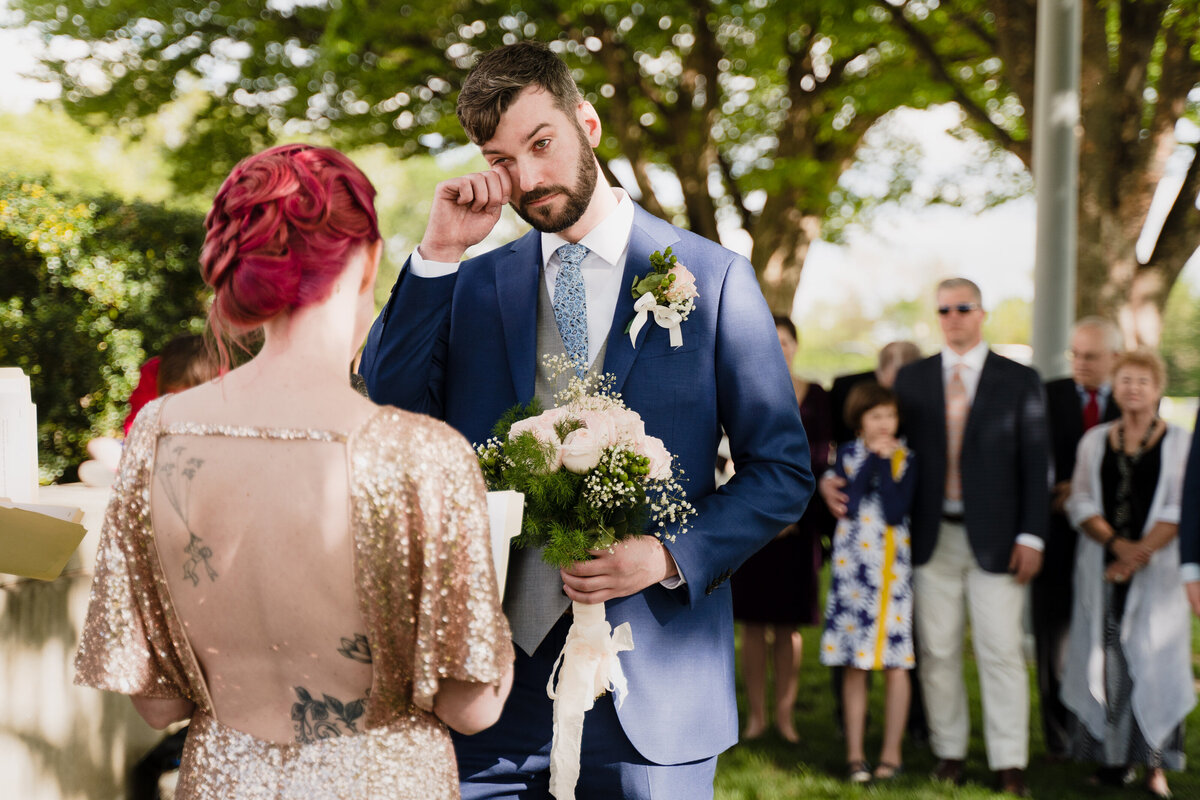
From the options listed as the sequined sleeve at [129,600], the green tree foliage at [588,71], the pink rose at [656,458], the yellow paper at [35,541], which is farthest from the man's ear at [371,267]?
the green tree foliage at [588,71]

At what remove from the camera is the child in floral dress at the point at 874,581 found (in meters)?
5.73

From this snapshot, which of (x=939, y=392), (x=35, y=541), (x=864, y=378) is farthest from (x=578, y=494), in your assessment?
(x=864, y=378)

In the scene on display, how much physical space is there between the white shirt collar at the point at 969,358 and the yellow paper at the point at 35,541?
4.59m

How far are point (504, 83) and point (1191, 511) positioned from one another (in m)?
3.57

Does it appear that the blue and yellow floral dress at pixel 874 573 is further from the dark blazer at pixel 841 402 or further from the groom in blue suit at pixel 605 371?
the groom in blue suit at pixel 605 371

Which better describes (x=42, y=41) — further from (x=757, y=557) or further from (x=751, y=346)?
(x=751, y=346)

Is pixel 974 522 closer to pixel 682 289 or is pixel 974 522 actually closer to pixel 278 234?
pixel 682 289

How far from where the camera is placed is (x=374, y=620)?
62.5 inches

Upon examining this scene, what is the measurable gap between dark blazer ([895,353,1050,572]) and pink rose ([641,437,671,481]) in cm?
391

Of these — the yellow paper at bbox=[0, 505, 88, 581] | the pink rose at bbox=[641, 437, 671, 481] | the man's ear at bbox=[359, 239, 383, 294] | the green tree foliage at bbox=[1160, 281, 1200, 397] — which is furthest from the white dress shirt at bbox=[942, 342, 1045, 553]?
the green tree foliage at bbox=[1160, 281, 1200, 397]

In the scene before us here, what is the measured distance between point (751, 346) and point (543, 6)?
10.1m

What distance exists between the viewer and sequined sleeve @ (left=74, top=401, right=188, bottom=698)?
65.3 inches

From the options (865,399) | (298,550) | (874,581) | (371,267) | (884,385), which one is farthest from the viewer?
(884,385)

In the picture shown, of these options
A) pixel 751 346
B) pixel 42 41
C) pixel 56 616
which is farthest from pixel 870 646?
pixel 42 41
